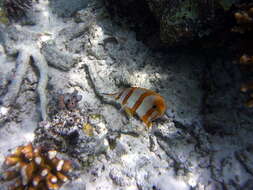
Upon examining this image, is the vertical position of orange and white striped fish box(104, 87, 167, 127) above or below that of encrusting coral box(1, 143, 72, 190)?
above

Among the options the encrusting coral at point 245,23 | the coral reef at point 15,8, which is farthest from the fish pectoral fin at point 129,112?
the coral reef at point 15,8

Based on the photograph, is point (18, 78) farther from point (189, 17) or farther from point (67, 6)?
point (189, 17)

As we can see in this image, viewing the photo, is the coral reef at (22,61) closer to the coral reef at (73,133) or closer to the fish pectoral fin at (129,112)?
the coral reef at (73,133)

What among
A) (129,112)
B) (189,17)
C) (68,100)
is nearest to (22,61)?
(68,100)

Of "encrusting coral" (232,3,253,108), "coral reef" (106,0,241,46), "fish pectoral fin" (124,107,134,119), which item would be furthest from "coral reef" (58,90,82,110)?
"encrusting coral" (232,3,253,108)

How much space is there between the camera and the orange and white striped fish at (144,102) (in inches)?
109

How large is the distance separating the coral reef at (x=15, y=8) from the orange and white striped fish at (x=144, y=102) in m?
3.08

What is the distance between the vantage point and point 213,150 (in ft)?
10.7

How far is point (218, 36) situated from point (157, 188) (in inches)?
99.7

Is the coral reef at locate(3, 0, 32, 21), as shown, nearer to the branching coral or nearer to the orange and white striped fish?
the branching coral

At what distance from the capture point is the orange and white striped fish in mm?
2771

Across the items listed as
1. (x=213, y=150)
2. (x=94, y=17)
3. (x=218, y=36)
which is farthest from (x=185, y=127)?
(x=94, y=17)

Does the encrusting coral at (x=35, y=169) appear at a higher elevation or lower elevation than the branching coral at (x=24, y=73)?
lower

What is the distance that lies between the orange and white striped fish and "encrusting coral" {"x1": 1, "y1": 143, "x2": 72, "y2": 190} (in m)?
1.21
